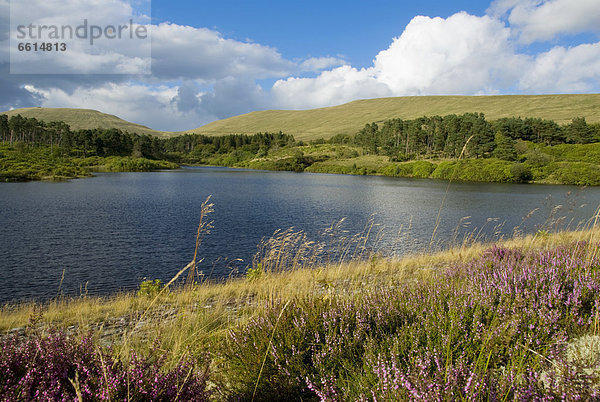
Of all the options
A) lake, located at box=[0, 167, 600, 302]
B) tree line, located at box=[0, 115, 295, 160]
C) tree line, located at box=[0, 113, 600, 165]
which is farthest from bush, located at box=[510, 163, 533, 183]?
tree line, located at box=[0, 115, 295, 160]

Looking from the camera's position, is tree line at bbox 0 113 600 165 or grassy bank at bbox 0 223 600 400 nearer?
grassy bank at bbox 0 223 600 400

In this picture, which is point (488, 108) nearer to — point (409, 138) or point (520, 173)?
point (409, 138)

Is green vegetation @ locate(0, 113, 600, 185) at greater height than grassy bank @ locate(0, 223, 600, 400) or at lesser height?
greater

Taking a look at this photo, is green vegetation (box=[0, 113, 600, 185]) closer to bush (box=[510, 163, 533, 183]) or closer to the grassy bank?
bush (box=[510, 163, 533, 183])

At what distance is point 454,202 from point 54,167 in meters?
81.0

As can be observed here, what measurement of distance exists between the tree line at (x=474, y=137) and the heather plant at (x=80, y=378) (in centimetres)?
8497

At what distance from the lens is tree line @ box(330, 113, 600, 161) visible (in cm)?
9094

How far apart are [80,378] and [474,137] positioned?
103 metres

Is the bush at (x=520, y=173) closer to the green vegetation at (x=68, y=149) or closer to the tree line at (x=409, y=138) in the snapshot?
the tree line at (x=409, y=138)

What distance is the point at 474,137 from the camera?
92000mm

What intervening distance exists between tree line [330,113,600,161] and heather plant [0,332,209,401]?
3345 inches

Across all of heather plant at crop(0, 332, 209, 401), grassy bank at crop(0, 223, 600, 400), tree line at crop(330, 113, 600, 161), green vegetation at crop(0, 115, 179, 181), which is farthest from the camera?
tree line at crop(330, 113, 600, 161)

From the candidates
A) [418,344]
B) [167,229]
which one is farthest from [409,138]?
[418,344]

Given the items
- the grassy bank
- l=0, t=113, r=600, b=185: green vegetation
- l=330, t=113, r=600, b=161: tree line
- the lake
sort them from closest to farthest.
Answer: the grassy bank → the lake → l=0, t=113, r=600, b=185: green vegetation → l=330, t=113, r=600, b=161: tree line
